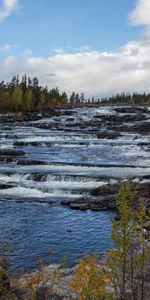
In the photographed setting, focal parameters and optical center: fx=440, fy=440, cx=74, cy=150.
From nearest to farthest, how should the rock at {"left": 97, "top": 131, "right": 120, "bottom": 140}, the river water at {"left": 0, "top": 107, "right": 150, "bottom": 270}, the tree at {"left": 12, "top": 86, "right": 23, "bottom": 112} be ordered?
the river water at {"left": 0, "top": 107, "right": 150, "bottom": 270} → the rock at {"left": 97, "top": 131, "right": 120, "bottom": 140} → the tree at {"left": 12, "top": 86, "right": 23, "bottom": 112}

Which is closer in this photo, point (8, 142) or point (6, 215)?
point (6, 215)

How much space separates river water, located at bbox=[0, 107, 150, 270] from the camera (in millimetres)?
17062

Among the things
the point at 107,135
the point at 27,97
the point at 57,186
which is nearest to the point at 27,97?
the point at 27,97

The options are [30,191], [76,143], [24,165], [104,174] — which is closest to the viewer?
[30,191]

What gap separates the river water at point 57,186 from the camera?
17062 millimetres

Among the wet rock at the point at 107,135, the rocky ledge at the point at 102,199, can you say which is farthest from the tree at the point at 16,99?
the rocky ledge at the point at 102,199

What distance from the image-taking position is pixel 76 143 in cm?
5066

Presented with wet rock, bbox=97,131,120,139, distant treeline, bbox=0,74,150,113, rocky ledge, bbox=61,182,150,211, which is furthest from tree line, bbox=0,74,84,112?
rocky ledge, bbox=61,182,150,211

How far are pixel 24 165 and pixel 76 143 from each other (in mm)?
15667

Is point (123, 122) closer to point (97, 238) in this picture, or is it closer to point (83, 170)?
point (83, 170)

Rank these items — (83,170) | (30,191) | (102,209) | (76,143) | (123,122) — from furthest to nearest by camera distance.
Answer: (123,122), (76,143), (83,170), (30,191), (102,209)

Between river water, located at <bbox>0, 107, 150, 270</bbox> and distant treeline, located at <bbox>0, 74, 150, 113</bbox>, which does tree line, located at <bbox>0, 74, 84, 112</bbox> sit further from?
river water, located at <bbox>0, 107, 150, 270</bbox>

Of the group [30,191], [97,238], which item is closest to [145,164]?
[30,191]

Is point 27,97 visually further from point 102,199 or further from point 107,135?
point 102,199
